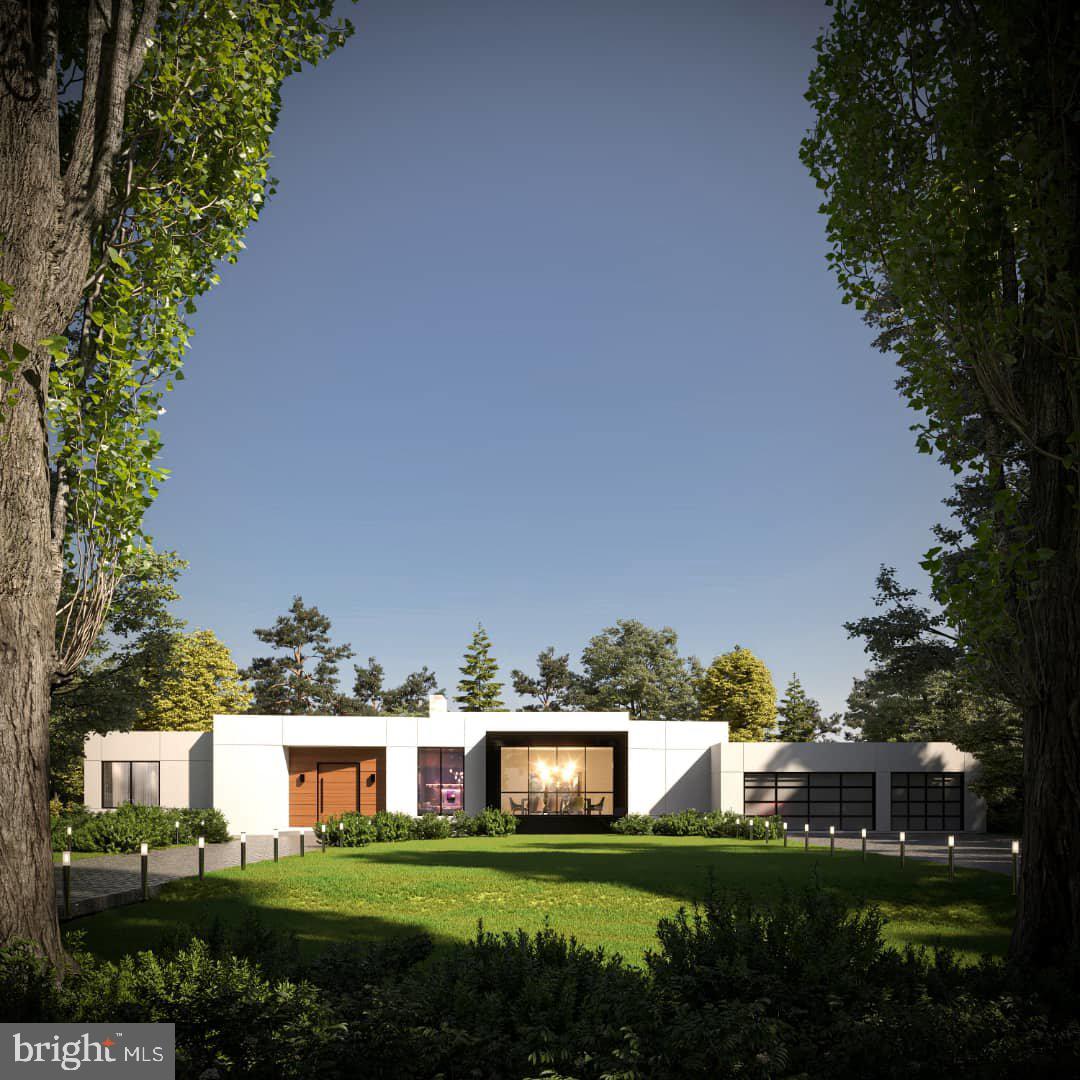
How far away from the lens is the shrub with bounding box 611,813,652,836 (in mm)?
33688

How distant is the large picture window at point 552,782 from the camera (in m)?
36.3

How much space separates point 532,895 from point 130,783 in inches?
1035

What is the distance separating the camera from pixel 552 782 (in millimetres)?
36625

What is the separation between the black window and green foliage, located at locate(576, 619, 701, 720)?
26.6 metres

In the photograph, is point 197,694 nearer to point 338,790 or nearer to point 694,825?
point 338,790

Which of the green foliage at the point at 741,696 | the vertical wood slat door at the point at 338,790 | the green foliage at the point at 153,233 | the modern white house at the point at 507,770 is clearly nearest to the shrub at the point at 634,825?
the modern white house at the point at 507,770

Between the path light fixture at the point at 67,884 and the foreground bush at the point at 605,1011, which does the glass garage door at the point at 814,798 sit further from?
the foreground bush at the point at 605,1011

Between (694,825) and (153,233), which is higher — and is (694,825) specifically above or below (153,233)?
below

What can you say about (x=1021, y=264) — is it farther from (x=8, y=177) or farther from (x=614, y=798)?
(x=614, y=798)

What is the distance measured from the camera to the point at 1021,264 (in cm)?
719

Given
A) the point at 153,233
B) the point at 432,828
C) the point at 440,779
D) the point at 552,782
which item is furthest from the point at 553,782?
the point at 153,233

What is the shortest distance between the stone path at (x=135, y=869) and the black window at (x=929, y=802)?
905 inches

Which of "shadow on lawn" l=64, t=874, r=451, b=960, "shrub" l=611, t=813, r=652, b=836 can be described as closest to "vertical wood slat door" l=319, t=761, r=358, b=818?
"shrub" l=611, t=813, r=652, b=836

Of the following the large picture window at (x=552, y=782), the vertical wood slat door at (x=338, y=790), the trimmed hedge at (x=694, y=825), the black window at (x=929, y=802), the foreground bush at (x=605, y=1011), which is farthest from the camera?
the black window at (x=929, y=802)
